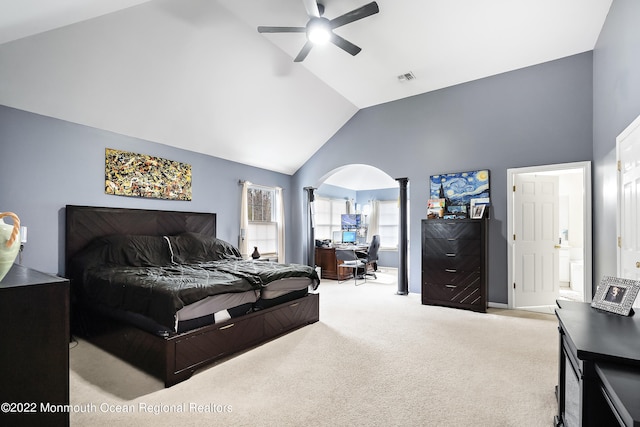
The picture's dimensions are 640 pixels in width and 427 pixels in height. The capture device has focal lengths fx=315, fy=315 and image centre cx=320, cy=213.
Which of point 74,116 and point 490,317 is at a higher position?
point 74,116

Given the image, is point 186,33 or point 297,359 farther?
point 186,33

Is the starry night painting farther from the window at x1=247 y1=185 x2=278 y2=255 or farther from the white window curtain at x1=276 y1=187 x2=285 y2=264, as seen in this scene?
the window at x1=247 y1=185 x2=278 y2=255

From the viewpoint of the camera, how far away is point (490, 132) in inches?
187

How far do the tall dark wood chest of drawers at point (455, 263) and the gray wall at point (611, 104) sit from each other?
4.13 ft

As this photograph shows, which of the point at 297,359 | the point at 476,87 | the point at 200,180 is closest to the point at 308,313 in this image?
the point at 297,359

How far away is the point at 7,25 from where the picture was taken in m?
2.34

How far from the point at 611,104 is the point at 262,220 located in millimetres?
5388

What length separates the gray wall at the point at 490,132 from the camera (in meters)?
4.19

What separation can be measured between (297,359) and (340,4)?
11.7 ft

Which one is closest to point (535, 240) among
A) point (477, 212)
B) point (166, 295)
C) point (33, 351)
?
point (477, 212)

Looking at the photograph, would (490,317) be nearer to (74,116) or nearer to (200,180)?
(200,180)

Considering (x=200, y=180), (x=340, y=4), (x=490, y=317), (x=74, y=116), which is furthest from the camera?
(x=200, y=180)

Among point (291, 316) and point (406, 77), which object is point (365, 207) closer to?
point (406, 77)

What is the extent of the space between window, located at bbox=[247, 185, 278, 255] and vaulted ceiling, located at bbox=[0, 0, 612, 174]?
1.27m
